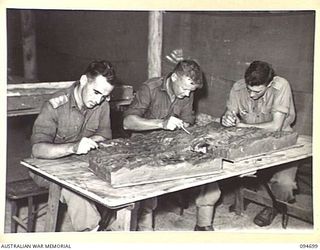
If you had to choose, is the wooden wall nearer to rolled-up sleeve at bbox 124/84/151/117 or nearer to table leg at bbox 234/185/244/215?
table leg at bbox 234/185/244/215

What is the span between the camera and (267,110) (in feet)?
6.92

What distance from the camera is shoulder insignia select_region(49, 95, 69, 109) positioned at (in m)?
1.71

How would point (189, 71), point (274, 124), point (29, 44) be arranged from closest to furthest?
point (189, 71) → point (274, 124) → point (29, 44)

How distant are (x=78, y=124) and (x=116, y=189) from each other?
1.62 feet

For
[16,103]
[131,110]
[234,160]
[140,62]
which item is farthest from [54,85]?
[234,160]

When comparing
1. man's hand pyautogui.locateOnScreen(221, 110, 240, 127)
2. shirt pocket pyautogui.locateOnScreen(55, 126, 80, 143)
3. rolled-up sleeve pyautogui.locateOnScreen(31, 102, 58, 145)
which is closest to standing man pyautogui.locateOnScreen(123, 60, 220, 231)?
man's hand pyautogui.locateOnScreen(221, 110, 240, 127)

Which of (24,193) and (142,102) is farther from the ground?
(142,102)

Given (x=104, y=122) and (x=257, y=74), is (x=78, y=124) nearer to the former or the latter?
(x=104, y=122)

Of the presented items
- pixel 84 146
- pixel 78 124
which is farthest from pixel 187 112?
pixel 84 146

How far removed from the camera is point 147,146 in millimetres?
1662

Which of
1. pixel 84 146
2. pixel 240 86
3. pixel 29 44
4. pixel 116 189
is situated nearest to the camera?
pixel 116 189

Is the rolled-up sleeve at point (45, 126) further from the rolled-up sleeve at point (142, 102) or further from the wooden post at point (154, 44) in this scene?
the wooden post at point (154, 44)

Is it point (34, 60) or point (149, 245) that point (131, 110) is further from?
point (34, 60)

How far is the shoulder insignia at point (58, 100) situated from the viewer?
1705 mm
